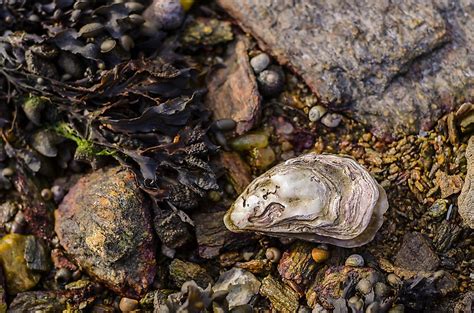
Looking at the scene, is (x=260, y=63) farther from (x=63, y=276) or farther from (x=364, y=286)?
(x=63, y=276)

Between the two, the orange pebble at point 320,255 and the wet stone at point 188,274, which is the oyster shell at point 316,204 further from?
the wet stone at point 188,274

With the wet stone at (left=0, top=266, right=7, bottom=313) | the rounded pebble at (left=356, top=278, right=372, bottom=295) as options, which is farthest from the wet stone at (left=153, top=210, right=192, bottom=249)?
the rounded pebble at (left=356, top=278, right=372, bottom=295)

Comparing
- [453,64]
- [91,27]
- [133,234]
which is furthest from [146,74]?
[453,64]

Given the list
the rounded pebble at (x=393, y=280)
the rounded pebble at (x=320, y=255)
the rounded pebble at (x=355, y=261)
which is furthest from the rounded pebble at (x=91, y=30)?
the rounded pebble at (x=393, y=280)

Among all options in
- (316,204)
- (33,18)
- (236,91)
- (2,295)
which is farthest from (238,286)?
(33,18)

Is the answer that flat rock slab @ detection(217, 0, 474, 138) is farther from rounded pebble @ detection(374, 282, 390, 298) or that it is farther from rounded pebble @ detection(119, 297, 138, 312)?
rounded pebble @ detection(119, 297, 138, 312)

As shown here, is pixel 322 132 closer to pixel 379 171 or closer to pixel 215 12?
pixel 379 171
